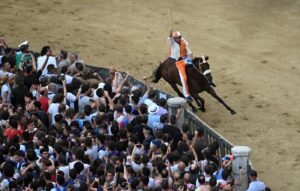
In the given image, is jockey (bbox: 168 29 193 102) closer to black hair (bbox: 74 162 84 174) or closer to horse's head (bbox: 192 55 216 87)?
horse's head (bbox: 192 55 216 87)

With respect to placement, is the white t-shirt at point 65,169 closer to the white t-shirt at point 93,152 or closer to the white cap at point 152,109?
the white t-shirt at point 93,152

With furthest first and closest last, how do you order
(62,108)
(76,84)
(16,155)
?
(76,84), (62,108), (16,155)

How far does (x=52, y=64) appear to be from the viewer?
65.7 feet

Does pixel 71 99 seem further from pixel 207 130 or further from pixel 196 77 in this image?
pixel 196 77

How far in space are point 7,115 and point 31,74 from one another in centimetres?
244

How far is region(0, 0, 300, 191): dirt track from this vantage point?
68.1 ft

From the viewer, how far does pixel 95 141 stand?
16.2m

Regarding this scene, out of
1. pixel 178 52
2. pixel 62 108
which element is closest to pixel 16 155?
pixel 62 108

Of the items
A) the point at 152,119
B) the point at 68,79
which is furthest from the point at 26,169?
the point at 68,79

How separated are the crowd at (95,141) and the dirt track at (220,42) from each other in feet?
10.9

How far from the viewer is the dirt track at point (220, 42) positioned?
20.8 m

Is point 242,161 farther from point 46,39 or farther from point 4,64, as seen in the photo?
point 46,39

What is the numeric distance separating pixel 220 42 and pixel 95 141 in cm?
1014

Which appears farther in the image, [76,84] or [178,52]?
[178,52]
